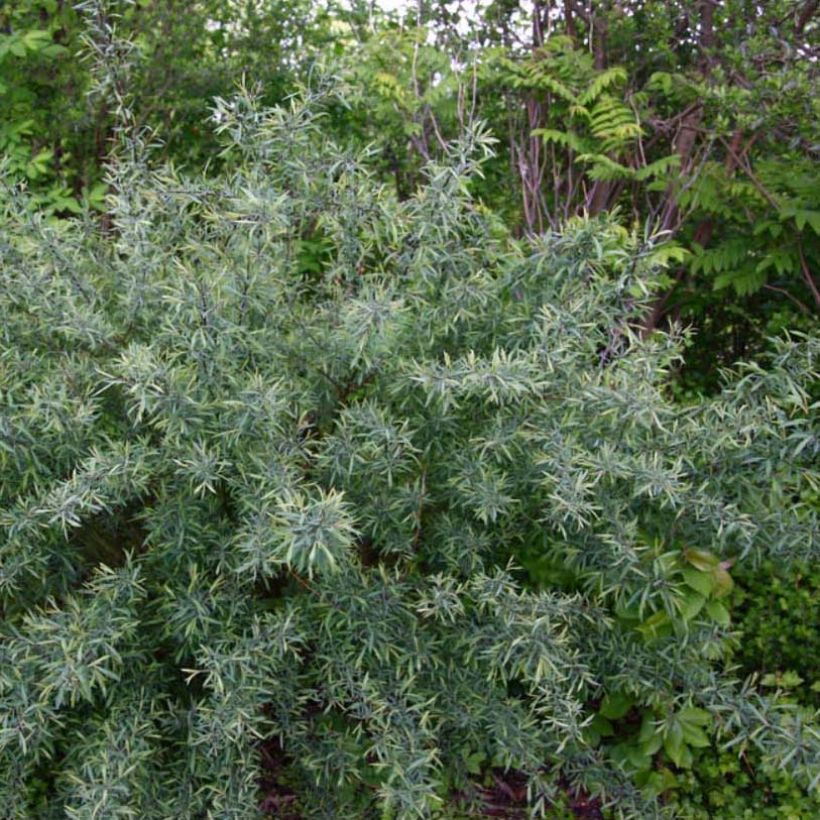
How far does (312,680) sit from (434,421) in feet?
2.52

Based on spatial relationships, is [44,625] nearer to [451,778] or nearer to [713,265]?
[451,778]

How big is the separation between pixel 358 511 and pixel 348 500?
7 centimetres

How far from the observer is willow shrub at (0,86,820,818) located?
8.27 ft

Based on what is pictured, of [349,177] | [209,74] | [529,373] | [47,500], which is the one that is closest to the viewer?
[47,500]

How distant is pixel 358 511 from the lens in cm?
270

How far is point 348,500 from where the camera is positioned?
276cm

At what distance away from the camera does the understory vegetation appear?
2.52 metres

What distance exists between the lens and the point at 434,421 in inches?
110

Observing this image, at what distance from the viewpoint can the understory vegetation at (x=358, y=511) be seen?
2.52 m

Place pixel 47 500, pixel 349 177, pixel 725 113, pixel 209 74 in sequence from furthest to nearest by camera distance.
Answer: pixel 209 74 < pixel 725 113 < pixel 349 177 < pixel 47 500

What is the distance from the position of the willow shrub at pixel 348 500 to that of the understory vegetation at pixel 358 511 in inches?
0.5

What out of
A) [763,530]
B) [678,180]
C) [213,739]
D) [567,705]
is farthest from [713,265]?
[213,739]

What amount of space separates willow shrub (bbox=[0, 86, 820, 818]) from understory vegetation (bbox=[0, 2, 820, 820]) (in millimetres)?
12

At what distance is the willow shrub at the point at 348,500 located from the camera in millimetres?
2521
